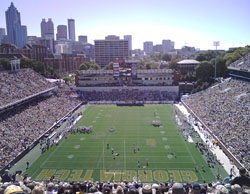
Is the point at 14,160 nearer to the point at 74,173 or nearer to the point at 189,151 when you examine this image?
the point at 74,173

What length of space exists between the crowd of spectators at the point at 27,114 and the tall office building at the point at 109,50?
72.4m

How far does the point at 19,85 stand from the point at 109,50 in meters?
86.9

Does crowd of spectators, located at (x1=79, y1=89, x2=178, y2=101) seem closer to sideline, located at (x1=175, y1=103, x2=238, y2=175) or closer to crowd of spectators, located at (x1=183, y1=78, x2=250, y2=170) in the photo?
crowd of spectators, located at (x1=183, y1=78, x2=250, y2=170)

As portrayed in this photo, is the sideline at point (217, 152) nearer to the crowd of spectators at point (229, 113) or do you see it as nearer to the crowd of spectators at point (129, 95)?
the crowd of spectators at point (229, 113)

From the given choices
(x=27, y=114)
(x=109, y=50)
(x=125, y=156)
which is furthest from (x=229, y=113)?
(x=109, y=50)

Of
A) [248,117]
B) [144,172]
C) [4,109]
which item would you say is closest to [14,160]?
[4,109]

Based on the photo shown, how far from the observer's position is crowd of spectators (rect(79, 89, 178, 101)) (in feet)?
173

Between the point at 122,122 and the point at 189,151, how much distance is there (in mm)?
13281

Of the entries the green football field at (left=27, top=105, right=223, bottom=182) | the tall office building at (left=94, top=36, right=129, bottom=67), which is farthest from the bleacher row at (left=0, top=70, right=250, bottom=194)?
the tall office building at (left=94, top=36, right=129, bottom=67)

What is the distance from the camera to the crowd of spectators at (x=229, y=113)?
76.2 feet

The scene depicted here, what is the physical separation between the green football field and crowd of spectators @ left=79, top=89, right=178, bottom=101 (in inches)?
659

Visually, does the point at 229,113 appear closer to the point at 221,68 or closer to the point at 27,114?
the point at 27,114

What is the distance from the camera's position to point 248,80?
36938mm

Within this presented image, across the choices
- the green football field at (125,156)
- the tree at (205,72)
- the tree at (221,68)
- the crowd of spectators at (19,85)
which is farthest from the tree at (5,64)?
the tree at (221,68)
